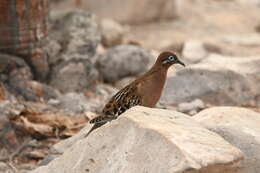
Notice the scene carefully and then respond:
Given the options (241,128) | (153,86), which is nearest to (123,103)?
(153,86)

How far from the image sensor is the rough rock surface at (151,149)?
371 centimetres

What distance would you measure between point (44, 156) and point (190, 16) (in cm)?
802

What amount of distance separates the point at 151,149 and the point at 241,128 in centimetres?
120

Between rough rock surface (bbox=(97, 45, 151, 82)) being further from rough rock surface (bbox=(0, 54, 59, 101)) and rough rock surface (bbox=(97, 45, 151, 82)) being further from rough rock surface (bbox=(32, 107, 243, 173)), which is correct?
rough rock surface (bbox=(32, 107, 243, 173))

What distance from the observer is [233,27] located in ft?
42.1

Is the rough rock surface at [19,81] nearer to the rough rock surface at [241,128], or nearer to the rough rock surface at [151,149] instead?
the rough rock surface at [241,128]

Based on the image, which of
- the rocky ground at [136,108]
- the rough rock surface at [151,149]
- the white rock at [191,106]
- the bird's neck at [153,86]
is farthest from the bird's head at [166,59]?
the white rock at [191,106]

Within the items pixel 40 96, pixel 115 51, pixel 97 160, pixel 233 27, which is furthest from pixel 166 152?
pixel 233 27

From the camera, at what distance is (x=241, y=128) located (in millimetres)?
4812

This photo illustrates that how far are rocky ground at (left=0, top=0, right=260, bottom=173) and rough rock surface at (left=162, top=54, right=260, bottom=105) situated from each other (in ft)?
0.04

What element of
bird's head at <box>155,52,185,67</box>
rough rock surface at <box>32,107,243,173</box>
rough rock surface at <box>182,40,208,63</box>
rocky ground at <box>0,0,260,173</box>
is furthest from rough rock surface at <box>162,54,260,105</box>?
rough rock surface at <box>32,107,243,173</box>

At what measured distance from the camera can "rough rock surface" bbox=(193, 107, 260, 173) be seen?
4609mm

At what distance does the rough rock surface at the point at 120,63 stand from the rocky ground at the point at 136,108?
A: 0.04 ft

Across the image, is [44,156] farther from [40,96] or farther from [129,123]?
[129,123]
